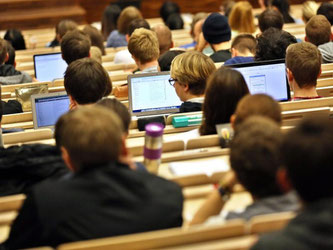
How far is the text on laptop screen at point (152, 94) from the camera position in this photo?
4840 millimetres

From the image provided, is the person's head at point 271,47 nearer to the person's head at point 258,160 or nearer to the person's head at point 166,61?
the person's head at point 166,61

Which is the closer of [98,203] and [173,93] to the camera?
[98,203]

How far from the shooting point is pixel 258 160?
2.37m

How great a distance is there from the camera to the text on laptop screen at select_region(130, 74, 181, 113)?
191 inches

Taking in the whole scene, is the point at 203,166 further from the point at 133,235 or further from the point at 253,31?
the point at 253,31

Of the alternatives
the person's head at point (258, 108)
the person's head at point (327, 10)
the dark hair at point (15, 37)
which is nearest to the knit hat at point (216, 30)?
the person's head at point (327, 10)

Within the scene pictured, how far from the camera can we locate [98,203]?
2.40m

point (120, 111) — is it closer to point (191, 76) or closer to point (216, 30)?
point (191, 76)

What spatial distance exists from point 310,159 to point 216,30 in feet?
13.7

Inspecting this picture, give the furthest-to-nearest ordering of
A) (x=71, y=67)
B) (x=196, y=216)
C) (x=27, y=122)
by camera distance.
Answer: (x=27, y=122) < (x=71, y=67) < (x=196, y=216)

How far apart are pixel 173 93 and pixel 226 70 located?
55.0 inches

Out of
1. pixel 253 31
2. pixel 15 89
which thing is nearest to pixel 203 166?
pixel 15 89

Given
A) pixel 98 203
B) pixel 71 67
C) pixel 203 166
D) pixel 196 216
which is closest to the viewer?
pixel 98 203

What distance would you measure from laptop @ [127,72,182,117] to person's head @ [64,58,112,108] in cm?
80
